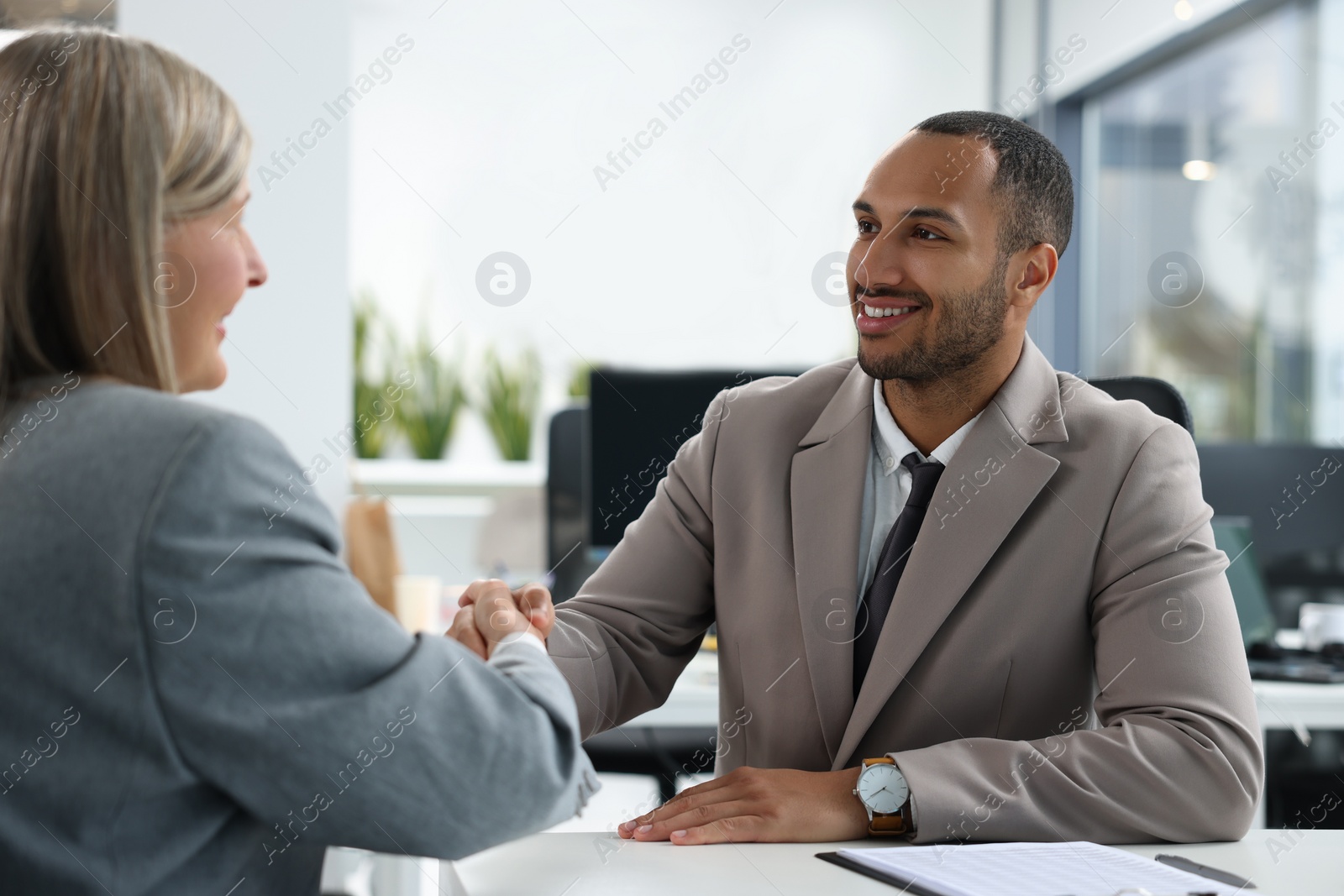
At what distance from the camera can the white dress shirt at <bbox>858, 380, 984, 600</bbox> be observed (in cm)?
157

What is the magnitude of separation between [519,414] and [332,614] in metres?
4.63

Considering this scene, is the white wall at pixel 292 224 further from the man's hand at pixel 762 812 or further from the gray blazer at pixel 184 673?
the gray blazer at pixel 184 673

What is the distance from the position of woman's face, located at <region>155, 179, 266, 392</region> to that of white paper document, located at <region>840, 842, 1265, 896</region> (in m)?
0.73

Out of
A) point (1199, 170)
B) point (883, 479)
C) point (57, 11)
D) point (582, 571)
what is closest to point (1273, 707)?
point (883, 479)

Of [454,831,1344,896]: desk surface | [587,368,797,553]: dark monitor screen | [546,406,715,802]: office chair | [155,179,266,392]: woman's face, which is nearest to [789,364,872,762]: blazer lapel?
[454,831,1344,896]: desk surface

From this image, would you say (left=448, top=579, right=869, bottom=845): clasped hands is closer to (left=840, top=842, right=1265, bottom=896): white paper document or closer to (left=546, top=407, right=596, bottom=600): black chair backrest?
(left=840, top=842, right=1265, bottom=896): white paper document

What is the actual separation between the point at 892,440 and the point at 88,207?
1.07m

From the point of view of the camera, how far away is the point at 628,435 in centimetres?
262

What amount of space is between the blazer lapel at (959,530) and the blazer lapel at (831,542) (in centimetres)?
2

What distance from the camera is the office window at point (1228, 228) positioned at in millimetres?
3748

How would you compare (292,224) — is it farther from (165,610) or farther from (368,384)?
(165,610)

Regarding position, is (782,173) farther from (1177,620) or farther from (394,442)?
(1177,620)

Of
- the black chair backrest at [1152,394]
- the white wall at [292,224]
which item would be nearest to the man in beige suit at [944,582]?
the black chair backrest at [1152,394]

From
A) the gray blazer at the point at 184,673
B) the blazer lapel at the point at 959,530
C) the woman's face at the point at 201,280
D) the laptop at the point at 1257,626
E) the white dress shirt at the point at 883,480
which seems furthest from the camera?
the laptop at the point at 1257,626
